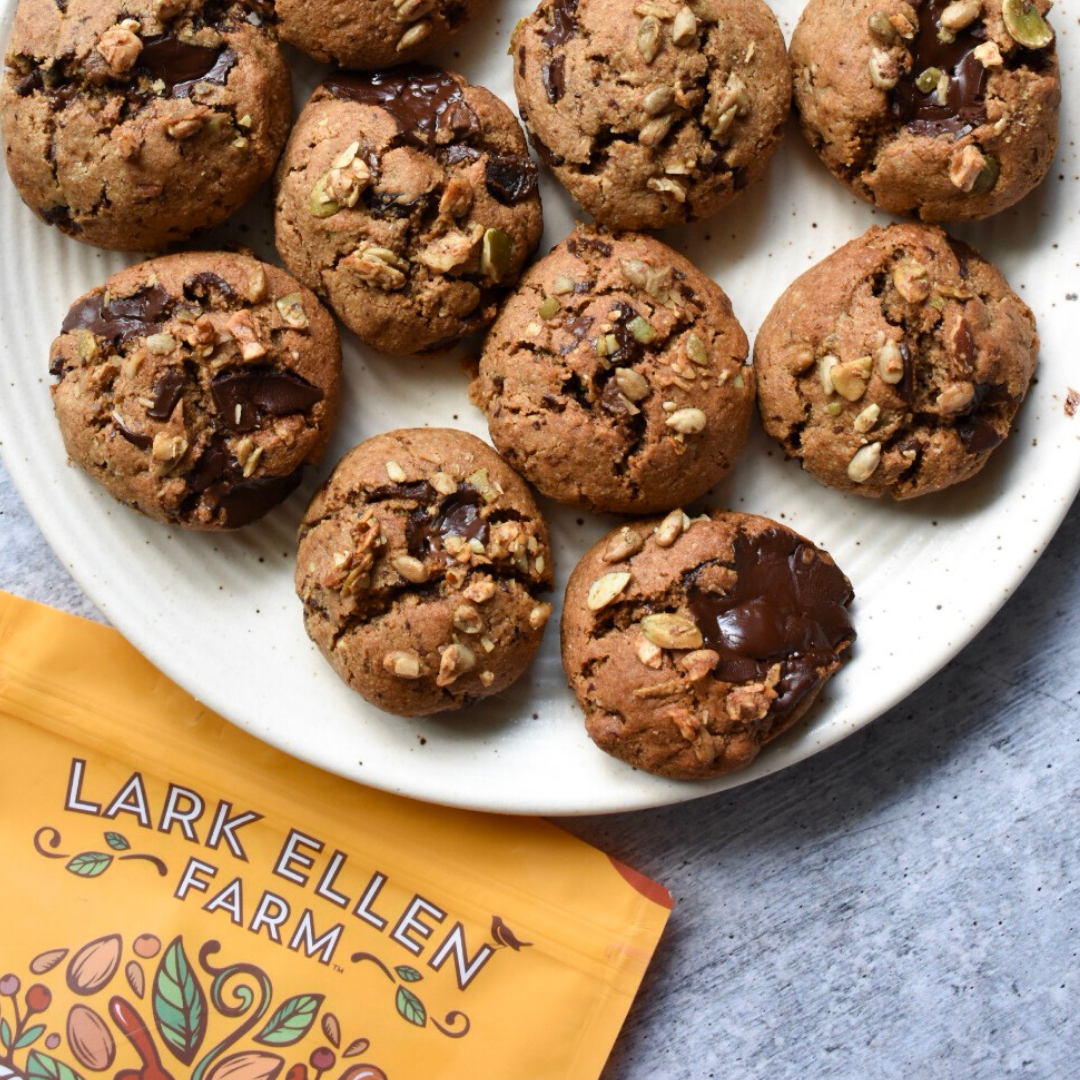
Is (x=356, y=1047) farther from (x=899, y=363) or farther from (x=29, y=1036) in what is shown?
(x=899, y=363)

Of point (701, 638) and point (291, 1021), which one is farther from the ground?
point (701, 638)

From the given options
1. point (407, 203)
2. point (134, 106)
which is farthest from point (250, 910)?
point (134, 106)

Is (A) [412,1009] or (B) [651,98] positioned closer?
(B) [651,98]

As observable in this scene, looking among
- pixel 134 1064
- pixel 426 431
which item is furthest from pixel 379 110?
pixel 134 1064

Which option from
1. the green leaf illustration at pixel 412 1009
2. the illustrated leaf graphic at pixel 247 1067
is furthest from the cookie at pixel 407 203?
the illustrated leaf graphic at pixel 247 1067

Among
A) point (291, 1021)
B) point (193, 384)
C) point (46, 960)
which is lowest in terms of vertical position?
point (46, 960)

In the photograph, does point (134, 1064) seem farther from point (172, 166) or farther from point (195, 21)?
point (195, 21)
